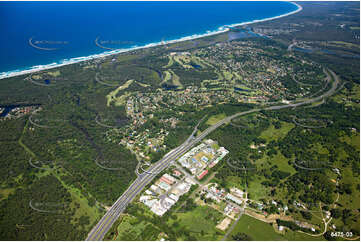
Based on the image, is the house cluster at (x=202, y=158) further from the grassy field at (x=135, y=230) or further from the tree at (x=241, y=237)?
the grassy field at (x=135, y=230)

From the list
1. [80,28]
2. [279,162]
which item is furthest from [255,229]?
[80,28]

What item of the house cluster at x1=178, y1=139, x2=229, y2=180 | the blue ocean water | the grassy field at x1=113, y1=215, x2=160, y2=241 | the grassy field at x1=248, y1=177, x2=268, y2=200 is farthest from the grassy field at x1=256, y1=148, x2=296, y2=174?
the blue ocean water

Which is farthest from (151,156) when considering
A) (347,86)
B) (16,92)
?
(347,86)

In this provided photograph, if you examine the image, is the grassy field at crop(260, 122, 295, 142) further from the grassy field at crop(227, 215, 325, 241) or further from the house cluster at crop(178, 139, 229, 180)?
the grassy field at crop(227, 215, 325, 241)

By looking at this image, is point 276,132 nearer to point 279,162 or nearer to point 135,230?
point 279,162

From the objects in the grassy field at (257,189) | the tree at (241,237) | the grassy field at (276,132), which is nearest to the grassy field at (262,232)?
the tree at (241,237)

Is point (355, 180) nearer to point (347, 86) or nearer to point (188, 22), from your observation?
point (347, 86)

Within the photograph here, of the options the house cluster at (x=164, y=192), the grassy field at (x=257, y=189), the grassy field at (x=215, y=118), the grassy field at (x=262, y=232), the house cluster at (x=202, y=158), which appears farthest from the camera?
the grassy field at (x=215, y=118)
